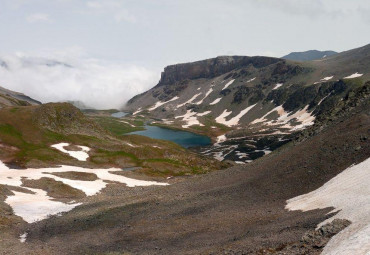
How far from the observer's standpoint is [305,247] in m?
23.4

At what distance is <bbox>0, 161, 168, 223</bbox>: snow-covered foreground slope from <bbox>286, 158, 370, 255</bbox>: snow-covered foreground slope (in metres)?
39.5

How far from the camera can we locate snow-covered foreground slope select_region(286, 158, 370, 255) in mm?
20312

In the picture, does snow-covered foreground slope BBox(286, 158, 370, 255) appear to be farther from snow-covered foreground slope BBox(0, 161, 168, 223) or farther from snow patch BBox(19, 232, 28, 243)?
snow-covered foreground slope BBox(0, 161, 168, 223)

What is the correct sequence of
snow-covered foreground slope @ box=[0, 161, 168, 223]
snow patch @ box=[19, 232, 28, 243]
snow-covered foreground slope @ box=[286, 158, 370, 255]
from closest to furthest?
snow-covered foreground slope @ box=[286, 158, 370, 255] → snow patch @ box=[19, 232, 28, 243] → snow-covered foreground slope @ box=[0, 161, 168, 223]

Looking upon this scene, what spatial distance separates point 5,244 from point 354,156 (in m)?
46.7

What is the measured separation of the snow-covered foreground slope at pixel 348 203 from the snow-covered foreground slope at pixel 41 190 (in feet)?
130

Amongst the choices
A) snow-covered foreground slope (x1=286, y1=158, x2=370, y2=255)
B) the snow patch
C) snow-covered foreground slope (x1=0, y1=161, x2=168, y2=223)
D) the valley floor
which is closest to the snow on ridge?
snow-covered foreground slope (x1=0, y1=161, x2=168, y2=223)

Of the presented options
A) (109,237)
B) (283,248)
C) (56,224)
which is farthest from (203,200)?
(283,248)

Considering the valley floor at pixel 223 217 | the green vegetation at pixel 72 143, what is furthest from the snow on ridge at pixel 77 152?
the valley floor at pixel 223 217

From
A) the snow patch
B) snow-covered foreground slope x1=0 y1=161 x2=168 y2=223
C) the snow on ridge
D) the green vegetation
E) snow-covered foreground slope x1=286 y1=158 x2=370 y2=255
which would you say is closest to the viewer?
snow-covered foreground slope x1=286 y1=158 x2=370 y2=255

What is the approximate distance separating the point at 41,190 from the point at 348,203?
59.9m

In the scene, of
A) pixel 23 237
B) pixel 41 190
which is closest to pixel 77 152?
pixel 41 190

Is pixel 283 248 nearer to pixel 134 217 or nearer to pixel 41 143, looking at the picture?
pixel 134 217

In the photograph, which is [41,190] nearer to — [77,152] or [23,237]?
[23,237]
